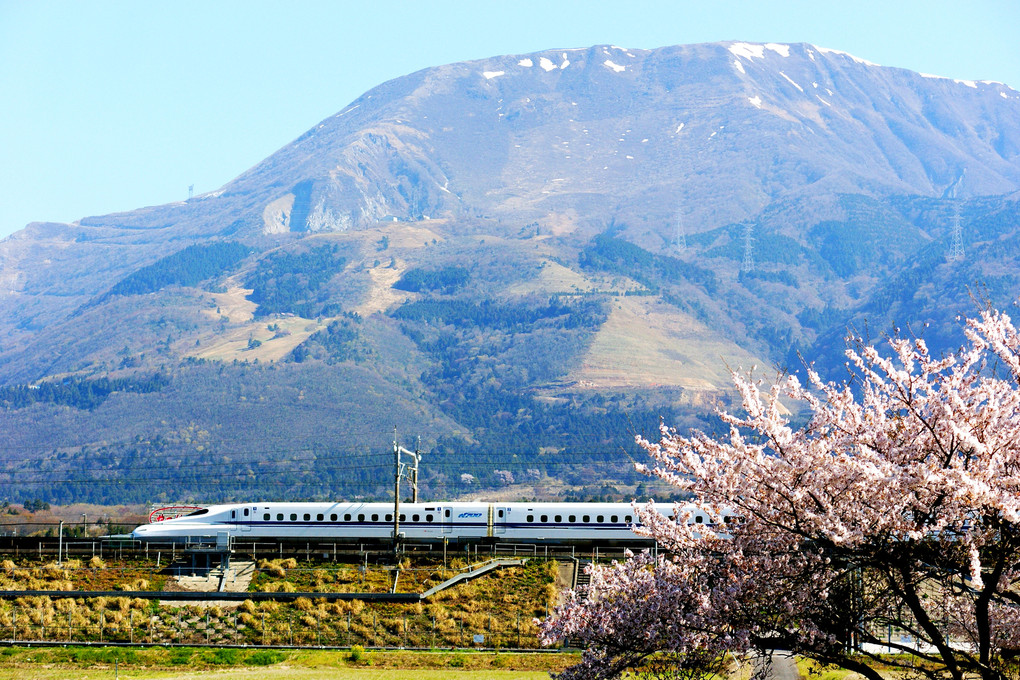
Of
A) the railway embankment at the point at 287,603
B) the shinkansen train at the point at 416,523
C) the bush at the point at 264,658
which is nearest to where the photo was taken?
the bush at the point at 264,658

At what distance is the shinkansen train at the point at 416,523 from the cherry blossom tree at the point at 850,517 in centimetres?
5536

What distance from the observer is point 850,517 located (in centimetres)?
1694

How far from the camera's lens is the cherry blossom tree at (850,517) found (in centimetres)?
1667

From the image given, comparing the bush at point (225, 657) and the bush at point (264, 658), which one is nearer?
the bush at point (225, 657)

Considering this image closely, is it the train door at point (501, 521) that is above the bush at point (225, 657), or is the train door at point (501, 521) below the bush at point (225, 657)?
above

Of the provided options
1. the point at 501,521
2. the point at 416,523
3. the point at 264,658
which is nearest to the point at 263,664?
the point at 264,658

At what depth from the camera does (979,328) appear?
18.2 meters

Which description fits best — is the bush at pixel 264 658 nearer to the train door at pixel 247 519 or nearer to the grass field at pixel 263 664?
the grass field at pixel 263 664

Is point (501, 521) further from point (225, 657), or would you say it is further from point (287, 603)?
point (225, 657)

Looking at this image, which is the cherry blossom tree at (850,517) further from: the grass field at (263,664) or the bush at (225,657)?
the bush at (225,657)

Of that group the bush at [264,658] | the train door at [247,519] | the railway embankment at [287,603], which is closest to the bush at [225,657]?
the bush at [264,658]

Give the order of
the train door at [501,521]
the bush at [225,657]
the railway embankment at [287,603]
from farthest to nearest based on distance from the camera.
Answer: the train door at [501,521] < the railway embankment at [287,603] < the bush at [225,657]

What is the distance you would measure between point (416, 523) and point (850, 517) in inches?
2515

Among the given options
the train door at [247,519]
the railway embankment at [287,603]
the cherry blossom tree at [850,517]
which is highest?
the cherry blossom tree at [850,517]
